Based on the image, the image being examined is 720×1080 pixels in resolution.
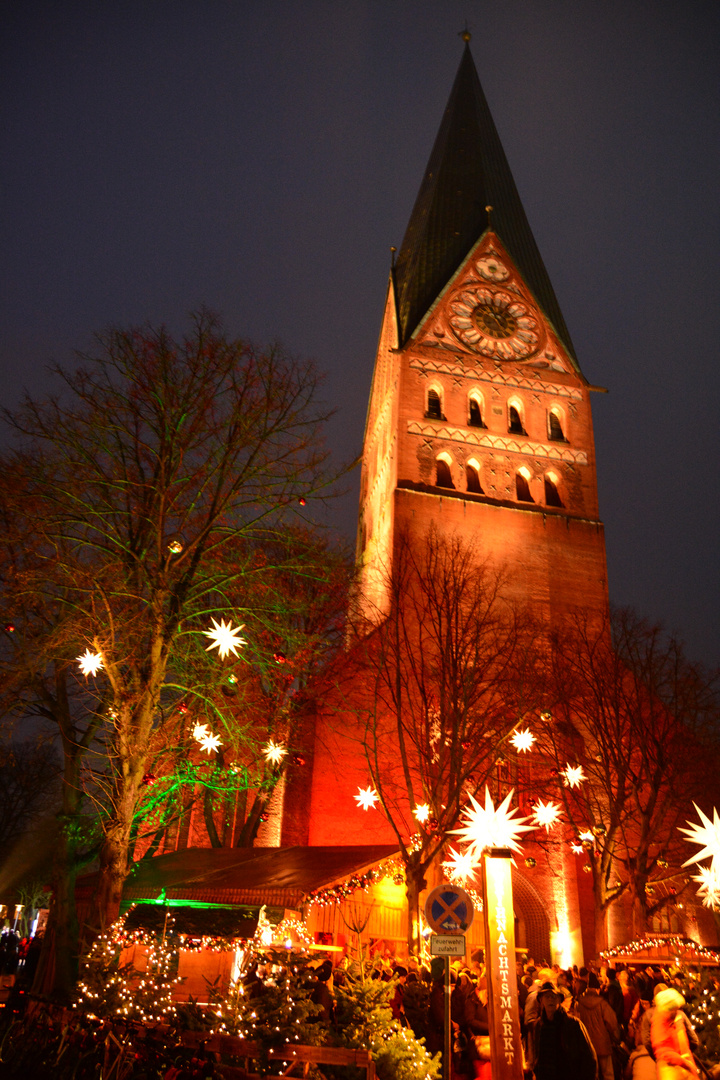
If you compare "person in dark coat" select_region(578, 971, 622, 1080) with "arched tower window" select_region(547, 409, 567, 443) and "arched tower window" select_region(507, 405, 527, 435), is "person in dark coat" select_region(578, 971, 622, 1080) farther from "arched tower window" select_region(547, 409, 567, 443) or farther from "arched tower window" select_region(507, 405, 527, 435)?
"arched tower window" select_region(547, 409, 567, 443)

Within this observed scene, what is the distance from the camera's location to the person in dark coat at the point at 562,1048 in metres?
7.46

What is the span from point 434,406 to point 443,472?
11.0ft

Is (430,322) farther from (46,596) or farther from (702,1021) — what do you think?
(702,1021)

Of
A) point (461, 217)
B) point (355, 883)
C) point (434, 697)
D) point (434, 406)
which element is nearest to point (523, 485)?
point (434, 406)

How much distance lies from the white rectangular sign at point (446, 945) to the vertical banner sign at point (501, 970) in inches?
10.1

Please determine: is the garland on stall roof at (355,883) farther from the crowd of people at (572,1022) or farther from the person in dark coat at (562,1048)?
the person in dark coat at (562,1048)

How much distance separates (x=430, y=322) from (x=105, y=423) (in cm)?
2620

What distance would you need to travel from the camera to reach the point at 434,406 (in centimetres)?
3566

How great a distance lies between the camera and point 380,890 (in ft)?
70.7

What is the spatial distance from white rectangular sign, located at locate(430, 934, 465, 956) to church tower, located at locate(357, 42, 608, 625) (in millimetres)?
21250

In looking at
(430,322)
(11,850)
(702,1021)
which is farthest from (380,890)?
(11,850)

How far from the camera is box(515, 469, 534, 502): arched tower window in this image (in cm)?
3416

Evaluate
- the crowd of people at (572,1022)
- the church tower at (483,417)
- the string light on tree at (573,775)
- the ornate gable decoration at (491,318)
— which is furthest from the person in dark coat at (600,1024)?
the ornate gable decoration at (491,318)

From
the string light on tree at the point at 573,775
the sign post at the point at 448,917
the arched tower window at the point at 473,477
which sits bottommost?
the sign post at the point at 448,917
